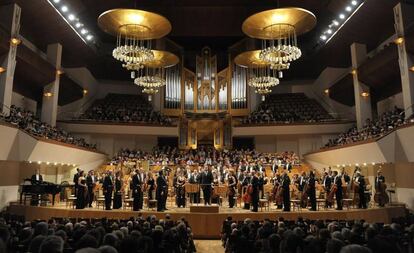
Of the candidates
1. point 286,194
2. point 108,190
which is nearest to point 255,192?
point 286,194

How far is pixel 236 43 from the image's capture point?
2209cm

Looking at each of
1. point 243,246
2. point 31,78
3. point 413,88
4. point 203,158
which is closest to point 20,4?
point 31,78

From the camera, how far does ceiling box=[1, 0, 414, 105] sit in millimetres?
15609

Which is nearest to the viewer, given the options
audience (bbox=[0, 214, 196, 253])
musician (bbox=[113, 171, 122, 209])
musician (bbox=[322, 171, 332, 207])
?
audience (bbox=[0, 214, 196, 253])

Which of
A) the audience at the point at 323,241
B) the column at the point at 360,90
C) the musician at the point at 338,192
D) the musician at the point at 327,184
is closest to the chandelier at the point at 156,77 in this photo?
the musician at the point at 327,184

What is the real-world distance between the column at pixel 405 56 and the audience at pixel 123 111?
42.2 ft

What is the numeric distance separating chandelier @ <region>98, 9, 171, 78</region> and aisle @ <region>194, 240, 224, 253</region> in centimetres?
590

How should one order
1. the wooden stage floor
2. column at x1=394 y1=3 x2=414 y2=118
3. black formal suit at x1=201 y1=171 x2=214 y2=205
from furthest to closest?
column at x1=394 y1=3 x2=414 y2=118 → black formal suit at x1=201 y1=171 x2=214 y2=205 → the wooden stage floor

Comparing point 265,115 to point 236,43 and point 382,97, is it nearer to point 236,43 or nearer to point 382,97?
point 236,43

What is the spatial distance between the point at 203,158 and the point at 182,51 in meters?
7.65

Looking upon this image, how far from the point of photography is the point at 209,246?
8.67 m

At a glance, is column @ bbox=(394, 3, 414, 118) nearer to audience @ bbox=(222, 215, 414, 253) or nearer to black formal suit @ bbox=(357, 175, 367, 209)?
black formal suit @ bbox=(357, 175, 367, 209)

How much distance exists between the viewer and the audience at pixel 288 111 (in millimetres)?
21281

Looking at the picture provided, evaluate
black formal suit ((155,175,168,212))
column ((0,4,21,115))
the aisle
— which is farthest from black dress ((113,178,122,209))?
column ((0,4,21,115))
